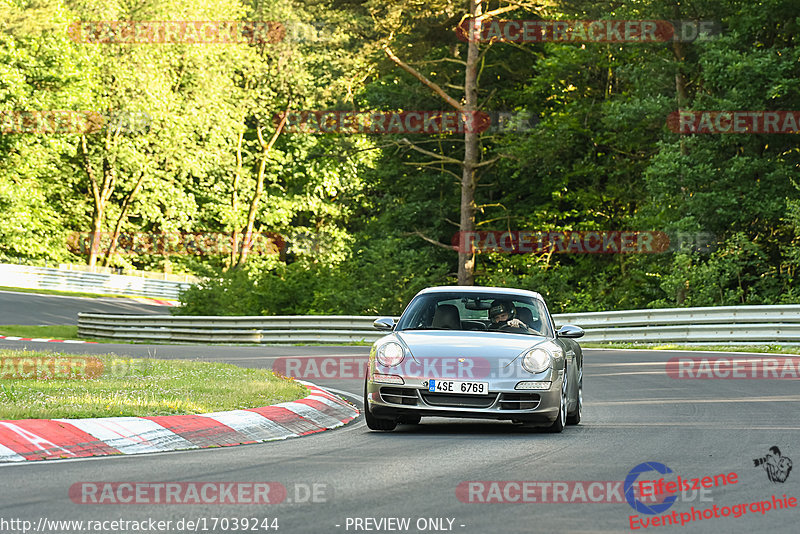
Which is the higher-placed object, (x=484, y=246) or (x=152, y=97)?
(x=152, y=97)

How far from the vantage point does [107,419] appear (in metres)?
10.2

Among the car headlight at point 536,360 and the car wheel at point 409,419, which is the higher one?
the car headlight at point 536,360

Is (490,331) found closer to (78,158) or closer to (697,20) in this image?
(697,20)

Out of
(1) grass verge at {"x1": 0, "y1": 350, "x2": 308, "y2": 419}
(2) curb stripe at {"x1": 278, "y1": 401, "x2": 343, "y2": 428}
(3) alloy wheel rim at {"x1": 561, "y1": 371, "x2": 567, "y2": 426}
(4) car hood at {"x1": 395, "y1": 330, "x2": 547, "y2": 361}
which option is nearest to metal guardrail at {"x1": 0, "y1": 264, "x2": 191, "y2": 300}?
(1) grass verge at {"x1": 0, "y1": 350, "x2": 308, "y2": 419}

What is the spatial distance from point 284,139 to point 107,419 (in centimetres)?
6379

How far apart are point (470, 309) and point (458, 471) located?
156 inches

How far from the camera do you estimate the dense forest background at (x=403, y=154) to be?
30.7 meters

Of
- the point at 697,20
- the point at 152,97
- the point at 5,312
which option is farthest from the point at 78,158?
the point at 697,20

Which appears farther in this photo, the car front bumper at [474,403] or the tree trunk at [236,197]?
the tree trunk at [236,197]

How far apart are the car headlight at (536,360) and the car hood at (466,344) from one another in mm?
81

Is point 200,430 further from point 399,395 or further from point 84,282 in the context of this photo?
point 84,282

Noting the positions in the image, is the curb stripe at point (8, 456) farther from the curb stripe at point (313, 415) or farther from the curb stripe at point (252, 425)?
the curb stripe at point (313, 415)

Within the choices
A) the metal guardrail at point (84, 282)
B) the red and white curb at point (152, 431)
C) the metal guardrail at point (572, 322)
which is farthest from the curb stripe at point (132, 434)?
the metal guardrail at point (84, 282)

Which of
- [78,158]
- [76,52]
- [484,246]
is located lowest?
[484,246]
